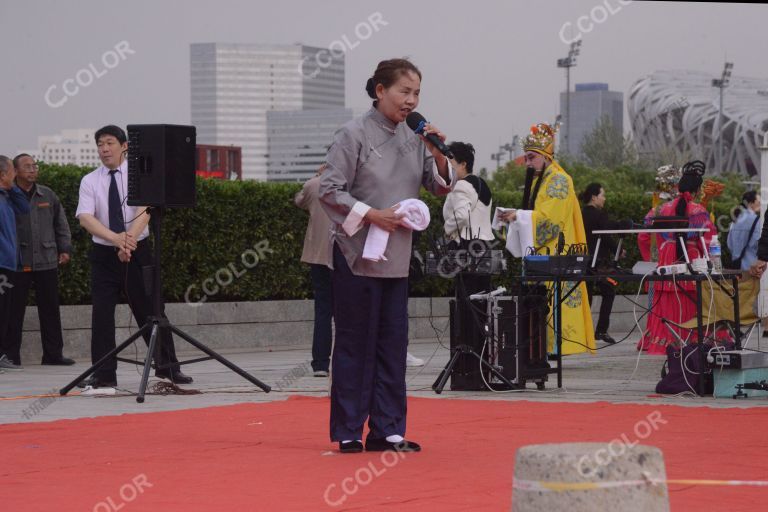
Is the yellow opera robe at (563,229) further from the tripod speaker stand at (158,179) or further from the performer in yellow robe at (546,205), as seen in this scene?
the tripod speaker stand at (158,179)

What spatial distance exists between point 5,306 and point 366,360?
717 centimetres

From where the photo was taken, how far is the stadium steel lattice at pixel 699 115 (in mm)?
117188

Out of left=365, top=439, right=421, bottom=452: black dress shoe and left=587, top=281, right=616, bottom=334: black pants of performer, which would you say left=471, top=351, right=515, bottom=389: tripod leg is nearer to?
left=365, top=439, right=421, bottom=452: black dress shoe

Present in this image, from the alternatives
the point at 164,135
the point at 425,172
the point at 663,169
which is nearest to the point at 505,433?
the point at 425,172

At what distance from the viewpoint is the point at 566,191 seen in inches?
455

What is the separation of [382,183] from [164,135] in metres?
3.41

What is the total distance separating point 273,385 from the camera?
1094cm

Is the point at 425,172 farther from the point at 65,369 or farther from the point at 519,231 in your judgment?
the point at 65,369

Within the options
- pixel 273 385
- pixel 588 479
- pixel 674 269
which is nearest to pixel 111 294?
pixel 273 385

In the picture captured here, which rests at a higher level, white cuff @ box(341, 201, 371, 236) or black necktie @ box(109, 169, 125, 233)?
white cuff @ box(341, 201, 371, 236)

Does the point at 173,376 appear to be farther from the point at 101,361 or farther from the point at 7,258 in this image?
the point at 7,258

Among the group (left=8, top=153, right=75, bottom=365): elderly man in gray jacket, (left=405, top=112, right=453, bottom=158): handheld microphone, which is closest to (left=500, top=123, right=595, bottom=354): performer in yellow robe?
(left=405, top=112, right=453, bottom=158): handheld microphone

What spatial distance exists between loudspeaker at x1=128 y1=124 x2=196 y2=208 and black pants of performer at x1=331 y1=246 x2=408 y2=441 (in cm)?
323

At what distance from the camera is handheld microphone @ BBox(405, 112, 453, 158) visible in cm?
690
